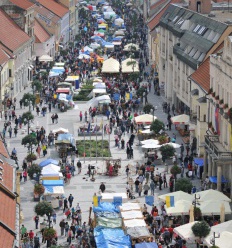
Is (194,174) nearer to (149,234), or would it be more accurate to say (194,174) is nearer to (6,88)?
(149,234)

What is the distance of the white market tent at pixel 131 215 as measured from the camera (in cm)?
5485

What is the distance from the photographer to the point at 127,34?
17088 cm

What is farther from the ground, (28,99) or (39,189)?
(28,99)

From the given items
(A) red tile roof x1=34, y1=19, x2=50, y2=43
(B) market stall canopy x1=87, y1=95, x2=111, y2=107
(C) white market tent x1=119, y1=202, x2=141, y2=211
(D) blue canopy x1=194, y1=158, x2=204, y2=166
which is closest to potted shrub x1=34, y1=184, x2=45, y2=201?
(C) white market tent x1=119, y1=202, x2=141, y2=211

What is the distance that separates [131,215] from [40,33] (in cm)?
7682

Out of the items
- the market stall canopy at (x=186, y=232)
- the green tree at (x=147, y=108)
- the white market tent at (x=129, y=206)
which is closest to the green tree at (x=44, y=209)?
the white market tent at (x=129, y=206)

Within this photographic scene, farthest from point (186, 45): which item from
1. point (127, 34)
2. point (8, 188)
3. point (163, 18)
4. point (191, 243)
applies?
point (127, 34)

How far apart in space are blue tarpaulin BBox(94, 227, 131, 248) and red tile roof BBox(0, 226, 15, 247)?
9.41m

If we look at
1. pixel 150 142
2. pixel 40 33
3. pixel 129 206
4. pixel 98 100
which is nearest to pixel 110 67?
pixel 40 33

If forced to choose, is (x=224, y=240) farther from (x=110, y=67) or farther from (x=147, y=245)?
(x=110, y=67)

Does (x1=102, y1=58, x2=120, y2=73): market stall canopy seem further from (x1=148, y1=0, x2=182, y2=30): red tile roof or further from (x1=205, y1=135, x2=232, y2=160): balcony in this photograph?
(x1=205, y1=135, x2=232, y2=160): balcony

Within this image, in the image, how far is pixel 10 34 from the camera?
107 metres

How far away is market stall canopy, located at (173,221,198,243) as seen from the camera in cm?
5144

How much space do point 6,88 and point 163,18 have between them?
18762 mm
